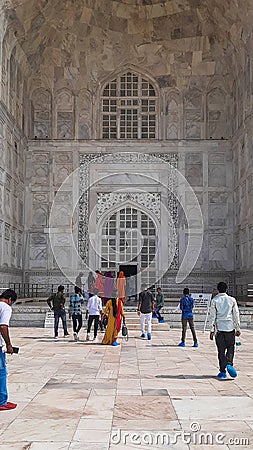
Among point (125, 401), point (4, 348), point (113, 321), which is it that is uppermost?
point (4, 348)

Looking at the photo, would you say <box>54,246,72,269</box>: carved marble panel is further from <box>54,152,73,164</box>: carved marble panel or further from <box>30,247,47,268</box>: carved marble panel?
<box>54,152,73,164</box>: carved marble panel

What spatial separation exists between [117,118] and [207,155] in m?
4.23

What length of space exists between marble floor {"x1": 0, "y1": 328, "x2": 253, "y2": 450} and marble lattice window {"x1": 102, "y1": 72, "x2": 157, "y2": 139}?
15369mm

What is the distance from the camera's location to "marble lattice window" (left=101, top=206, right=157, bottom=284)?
24.7m

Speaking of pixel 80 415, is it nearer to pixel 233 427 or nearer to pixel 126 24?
pixel 233 427

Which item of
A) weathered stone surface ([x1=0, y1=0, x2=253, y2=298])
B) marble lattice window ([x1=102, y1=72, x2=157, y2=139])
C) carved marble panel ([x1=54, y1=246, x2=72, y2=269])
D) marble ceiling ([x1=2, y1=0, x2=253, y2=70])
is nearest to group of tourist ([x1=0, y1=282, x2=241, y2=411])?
carved marble panel ([x1=54, y1=246, x2=72, y2=269])

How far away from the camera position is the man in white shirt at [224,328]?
8.18m

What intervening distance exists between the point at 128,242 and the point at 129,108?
5871mm

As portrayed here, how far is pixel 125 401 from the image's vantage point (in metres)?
6.58

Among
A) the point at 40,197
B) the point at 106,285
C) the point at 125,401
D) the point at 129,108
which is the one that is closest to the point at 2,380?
the point at 125,401

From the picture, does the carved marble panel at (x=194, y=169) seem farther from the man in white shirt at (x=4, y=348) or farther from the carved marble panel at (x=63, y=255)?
the man in white shirt at (x=4, y=348)

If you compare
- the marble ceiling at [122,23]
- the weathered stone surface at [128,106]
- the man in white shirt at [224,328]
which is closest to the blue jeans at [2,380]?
the man in white shirt at [224,328]

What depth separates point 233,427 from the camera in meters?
5.41

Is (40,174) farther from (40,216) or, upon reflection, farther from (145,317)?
(145,317)
